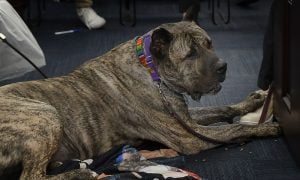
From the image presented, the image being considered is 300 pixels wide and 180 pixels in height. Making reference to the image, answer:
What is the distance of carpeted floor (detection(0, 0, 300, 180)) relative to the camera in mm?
2957

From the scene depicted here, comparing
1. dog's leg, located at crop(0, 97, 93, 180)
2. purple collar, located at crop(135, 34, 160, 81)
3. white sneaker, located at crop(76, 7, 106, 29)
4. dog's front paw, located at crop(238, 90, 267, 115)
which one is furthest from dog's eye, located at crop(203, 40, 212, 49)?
white sneaker, located at crop(76, 7, 106, 29)

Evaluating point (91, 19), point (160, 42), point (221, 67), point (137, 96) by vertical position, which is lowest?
point (91, 19)

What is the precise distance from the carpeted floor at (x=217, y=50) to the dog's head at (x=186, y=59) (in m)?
0.40

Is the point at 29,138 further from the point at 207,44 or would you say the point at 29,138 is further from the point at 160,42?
the point at 207,44

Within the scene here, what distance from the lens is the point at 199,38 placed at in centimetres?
301

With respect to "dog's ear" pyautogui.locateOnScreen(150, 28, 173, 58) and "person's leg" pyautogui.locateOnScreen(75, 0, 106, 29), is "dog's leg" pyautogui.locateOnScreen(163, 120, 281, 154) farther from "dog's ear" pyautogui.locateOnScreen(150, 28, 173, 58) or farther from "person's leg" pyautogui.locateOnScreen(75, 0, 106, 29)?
"person's leg" pyautogui.locateOnScreen(75, 0, 106, 29)

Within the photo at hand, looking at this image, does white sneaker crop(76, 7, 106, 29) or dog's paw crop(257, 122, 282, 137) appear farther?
white sneaker crop(76, 7, 106, 29)

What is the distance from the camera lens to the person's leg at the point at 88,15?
21.2 feet

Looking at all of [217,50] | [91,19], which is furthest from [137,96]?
[91,19]

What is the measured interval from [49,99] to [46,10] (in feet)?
16.1

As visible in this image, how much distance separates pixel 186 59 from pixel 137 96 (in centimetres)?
32

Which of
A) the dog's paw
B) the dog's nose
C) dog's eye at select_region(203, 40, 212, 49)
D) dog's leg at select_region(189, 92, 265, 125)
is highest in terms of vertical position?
dog's eye at select_region(203, 40, 212, 49)

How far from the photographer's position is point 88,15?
6.51 meters

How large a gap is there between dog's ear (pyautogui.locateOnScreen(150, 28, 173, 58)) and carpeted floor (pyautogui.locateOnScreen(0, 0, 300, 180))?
22.5 inches
